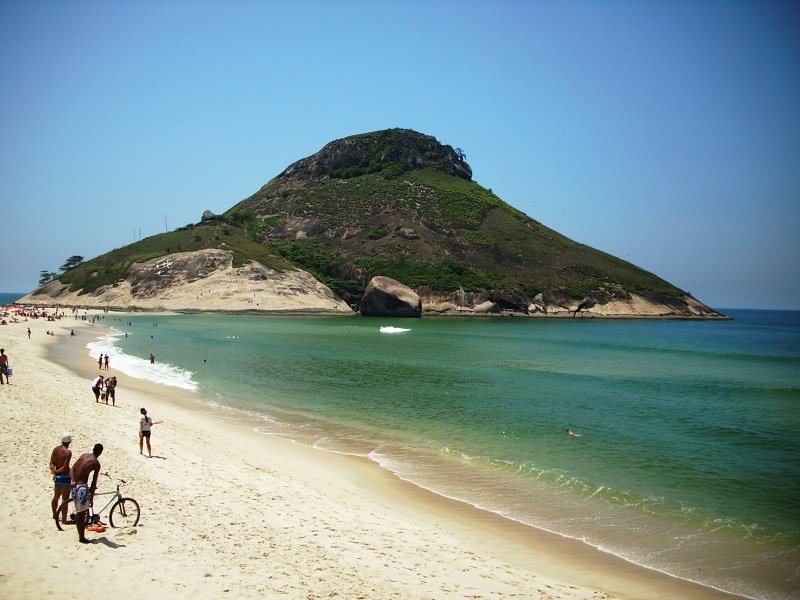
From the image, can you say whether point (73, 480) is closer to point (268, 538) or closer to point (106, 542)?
point (106, 542)

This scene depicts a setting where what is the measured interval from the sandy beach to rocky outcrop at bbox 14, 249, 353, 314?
10165 cm

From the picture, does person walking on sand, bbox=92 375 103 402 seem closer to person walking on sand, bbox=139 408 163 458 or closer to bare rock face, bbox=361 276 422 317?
person walking on sand, bbox=139 408 163 458

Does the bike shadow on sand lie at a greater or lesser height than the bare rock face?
lesser

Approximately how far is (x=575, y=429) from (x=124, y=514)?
19137 millimetres

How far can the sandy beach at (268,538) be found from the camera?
31.2 feet

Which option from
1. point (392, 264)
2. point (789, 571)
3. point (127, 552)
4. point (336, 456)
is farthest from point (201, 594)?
point (392, 264)

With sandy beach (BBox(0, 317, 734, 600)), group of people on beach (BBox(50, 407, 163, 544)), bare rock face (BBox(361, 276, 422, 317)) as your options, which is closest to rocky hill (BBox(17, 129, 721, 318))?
bare rock face (BBox(361, 276, 422, 317))

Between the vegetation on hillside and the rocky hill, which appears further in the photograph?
the vegetation on hillside

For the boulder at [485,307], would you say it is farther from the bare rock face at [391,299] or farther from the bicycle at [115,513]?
the bicycle at [115,513]

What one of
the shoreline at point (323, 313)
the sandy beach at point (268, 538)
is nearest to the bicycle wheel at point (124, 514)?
the sandy beach at point (268, 538)

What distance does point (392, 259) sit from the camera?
476 feet

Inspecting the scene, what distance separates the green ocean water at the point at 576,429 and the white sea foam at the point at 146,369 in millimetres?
247

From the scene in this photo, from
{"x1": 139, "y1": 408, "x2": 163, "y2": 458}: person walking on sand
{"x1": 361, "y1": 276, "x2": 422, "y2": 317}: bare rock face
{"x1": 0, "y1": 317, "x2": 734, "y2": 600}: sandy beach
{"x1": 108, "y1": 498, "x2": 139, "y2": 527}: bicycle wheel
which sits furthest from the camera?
{"x1": 361, "y1": 276, "x2": 422, "y2": 317}: bare rock face

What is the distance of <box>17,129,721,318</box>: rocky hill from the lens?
12912 centimetres
